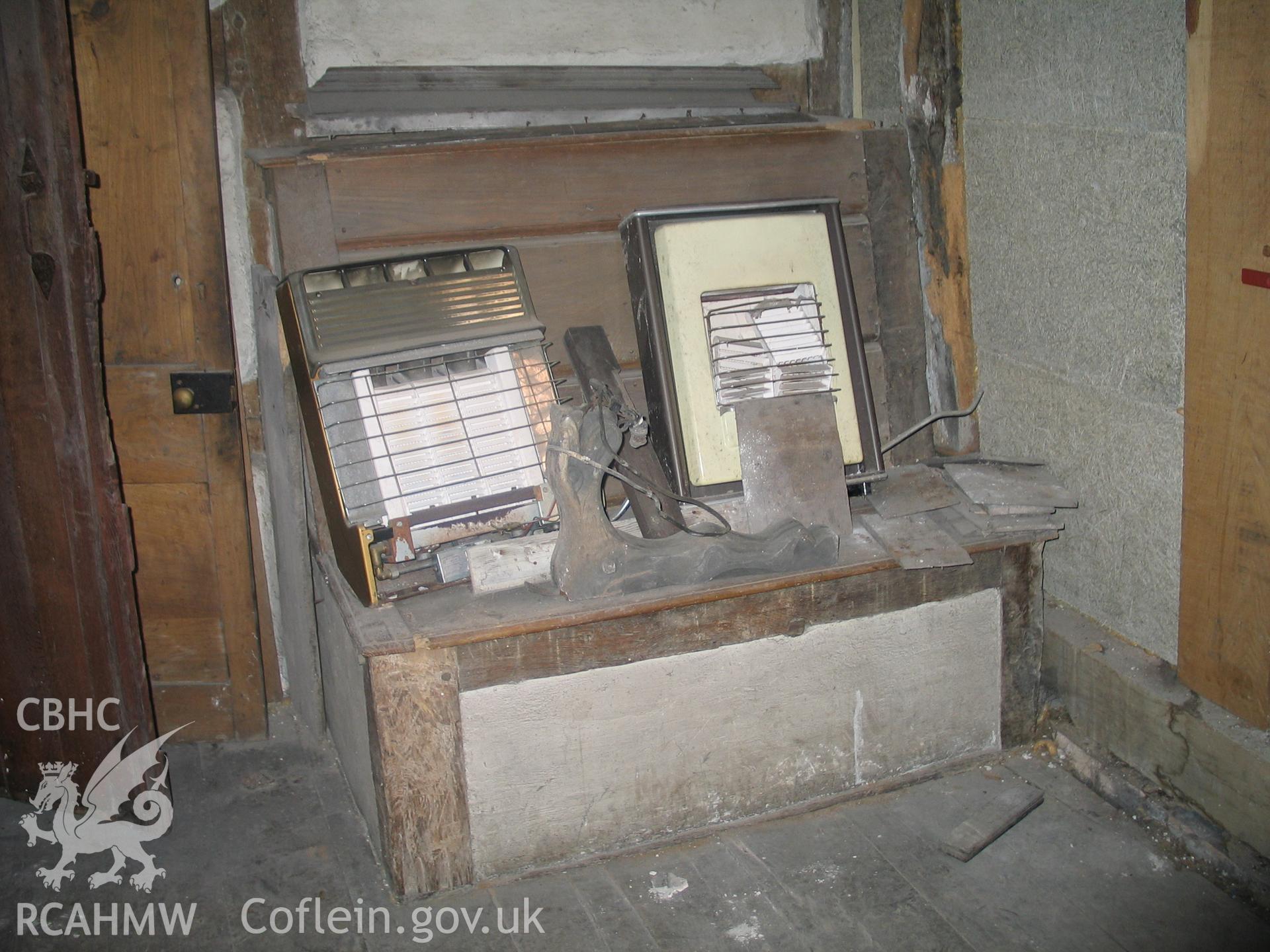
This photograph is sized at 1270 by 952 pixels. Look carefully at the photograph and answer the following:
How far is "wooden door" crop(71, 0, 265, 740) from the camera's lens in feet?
6.93

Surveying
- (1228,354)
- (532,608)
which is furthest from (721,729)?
(1228,354)

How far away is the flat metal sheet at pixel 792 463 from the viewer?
206 centimetres

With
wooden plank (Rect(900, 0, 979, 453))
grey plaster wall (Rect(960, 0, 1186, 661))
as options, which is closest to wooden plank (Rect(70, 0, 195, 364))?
wooden plank (Rect(900, 0, 979, 453))

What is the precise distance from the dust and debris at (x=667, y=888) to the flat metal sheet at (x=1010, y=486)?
0.94 metres

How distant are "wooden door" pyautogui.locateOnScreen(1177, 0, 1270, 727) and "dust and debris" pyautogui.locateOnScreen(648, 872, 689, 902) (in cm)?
104

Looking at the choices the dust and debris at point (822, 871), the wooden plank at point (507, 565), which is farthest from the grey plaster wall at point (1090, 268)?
the wooden plank at point (507, 565)

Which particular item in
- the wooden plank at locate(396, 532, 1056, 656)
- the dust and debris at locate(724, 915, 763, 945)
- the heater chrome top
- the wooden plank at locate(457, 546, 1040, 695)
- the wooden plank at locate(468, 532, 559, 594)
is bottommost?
the dust and debris at locate(724, 915, 763, 945)

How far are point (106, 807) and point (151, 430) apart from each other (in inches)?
31.2

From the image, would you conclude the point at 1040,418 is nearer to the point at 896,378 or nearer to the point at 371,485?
the point at 896,378

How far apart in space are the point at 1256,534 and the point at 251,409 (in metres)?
2.03

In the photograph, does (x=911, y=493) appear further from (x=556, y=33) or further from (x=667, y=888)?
(x=556, y=33)

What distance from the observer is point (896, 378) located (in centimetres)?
246

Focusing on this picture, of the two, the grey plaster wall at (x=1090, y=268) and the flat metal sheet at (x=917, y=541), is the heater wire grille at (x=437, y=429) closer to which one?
the flat metal sheet at (x=917, y=541)

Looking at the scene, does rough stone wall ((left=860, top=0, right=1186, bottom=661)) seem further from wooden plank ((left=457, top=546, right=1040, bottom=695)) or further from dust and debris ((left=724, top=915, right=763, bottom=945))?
dust and debris ((left=724, top=915, right=763, bottom=945))
